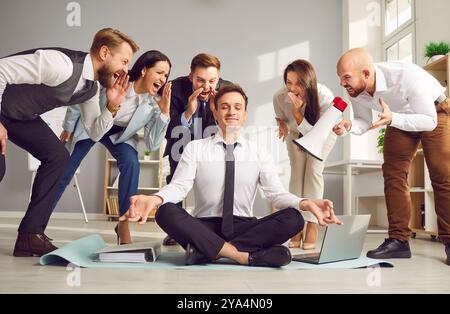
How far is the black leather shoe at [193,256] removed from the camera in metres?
1.80

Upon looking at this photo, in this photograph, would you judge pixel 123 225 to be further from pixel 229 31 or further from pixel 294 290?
pixel 229 31

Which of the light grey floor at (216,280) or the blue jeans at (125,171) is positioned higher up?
the blue jeans at (125,171)

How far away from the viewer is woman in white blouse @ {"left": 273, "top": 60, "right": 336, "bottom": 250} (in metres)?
2.48

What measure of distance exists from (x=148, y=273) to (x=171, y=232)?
0.19 meters

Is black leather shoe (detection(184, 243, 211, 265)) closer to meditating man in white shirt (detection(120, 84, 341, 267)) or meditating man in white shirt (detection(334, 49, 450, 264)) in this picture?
meditating man in white shirt (detection(120, 84, 341, 267))

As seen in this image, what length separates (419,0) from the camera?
4.78m

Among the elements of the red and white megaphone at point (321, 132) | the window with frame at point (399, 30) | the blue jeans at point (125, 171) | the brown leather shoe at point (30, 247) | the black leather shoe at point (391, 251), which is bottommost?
the black leather shoe at point (391, 251)

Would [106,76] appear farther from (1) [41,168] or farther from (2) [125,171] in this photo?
(2) [125,171]

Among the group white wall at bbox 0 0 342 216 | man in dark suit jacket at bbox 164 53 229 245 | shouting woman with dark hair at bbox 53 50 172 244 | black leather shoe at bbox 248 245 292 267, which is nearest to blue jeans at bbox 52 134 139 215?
shouting woman with dark hair at bbox 53 50 172 244

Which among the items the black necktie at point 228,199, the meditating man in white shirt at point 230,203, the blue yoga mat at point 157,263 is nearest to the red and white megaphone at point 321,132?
the meditating man in white shirt at point 230,203

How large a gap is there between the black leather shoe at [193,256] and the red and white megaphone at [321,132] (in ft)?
1.81

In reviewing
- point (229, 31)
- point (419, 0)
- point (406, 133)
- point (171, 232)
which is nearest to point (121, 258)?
point (171, 232)

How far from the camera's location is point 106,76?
214 cm

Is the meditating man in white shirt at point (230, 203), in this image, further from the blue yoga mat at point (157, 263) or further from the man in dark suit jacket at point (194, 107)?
the man in dark suit jacket at point (194, 107)
